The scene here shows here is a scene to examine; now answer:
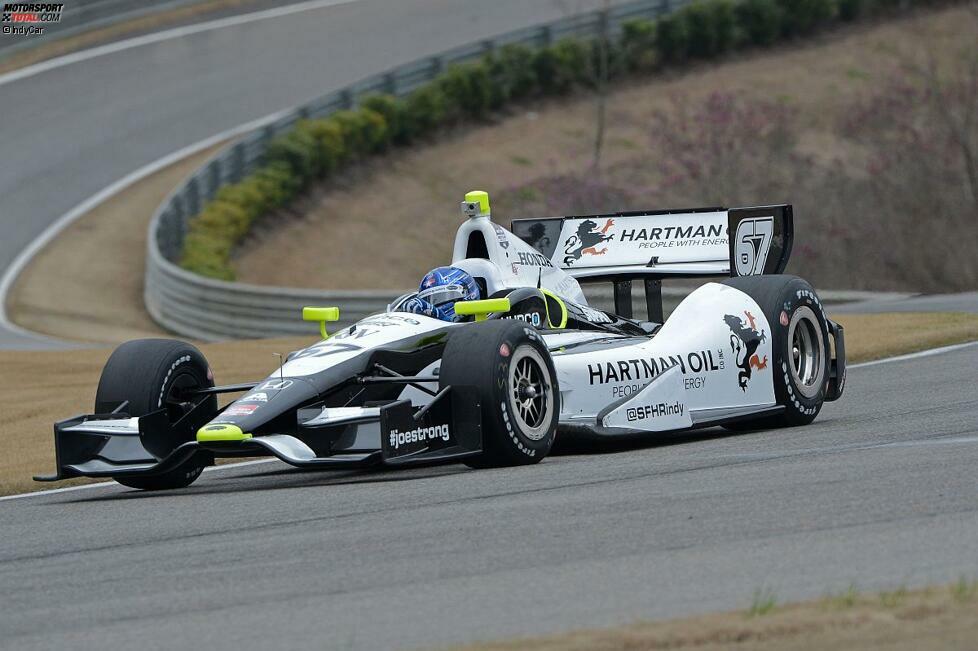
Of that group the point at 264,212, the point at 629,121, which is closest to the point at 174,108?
the point at 264,212

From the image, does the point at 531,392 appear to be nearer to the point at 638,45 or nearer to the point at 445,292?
the point at 445,292

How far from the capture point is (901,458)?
8094mm

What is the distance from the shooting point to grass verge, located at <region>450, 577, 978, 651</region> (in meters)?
4.71

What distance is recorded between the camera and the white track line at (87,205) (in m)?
25.3

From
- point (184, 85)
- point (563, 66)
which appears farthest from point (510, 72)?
point (184, 85)

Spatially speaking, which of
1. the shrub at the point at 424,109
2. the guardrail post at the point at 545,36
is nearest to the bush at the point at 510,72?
the guardrail post at the point at 545,36

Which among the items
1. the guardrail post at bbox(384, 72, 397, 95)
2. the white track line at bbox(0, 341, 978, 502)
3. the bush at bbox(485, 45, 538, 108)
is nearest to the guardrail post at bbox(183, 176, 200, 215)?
the guardrail post at bbox(384, 72, 397, 95)

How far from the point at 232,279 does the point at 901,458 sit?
20121 mm

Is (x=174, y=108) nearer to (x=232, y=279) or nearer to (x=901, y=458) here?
(x=232, y=279)

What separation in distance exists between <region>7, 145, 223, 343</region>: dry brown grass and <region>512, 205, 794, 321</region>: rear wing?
442 inches

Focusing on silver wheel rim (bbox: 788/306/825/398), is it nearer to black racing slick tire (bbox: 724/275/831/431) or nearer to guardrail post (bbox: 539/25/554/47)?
black racing slick tire (bbox: 724/275/831/431)

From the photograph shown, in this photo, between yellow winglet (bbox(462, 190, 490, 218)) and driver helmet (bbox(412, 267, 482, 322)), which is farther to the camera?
yellow winglet (bbox(462, 190, 490, 218))

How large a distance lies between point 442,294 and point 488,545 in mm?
3756

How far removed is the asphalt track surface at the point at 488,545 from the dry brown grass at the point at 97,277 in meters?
14.6
